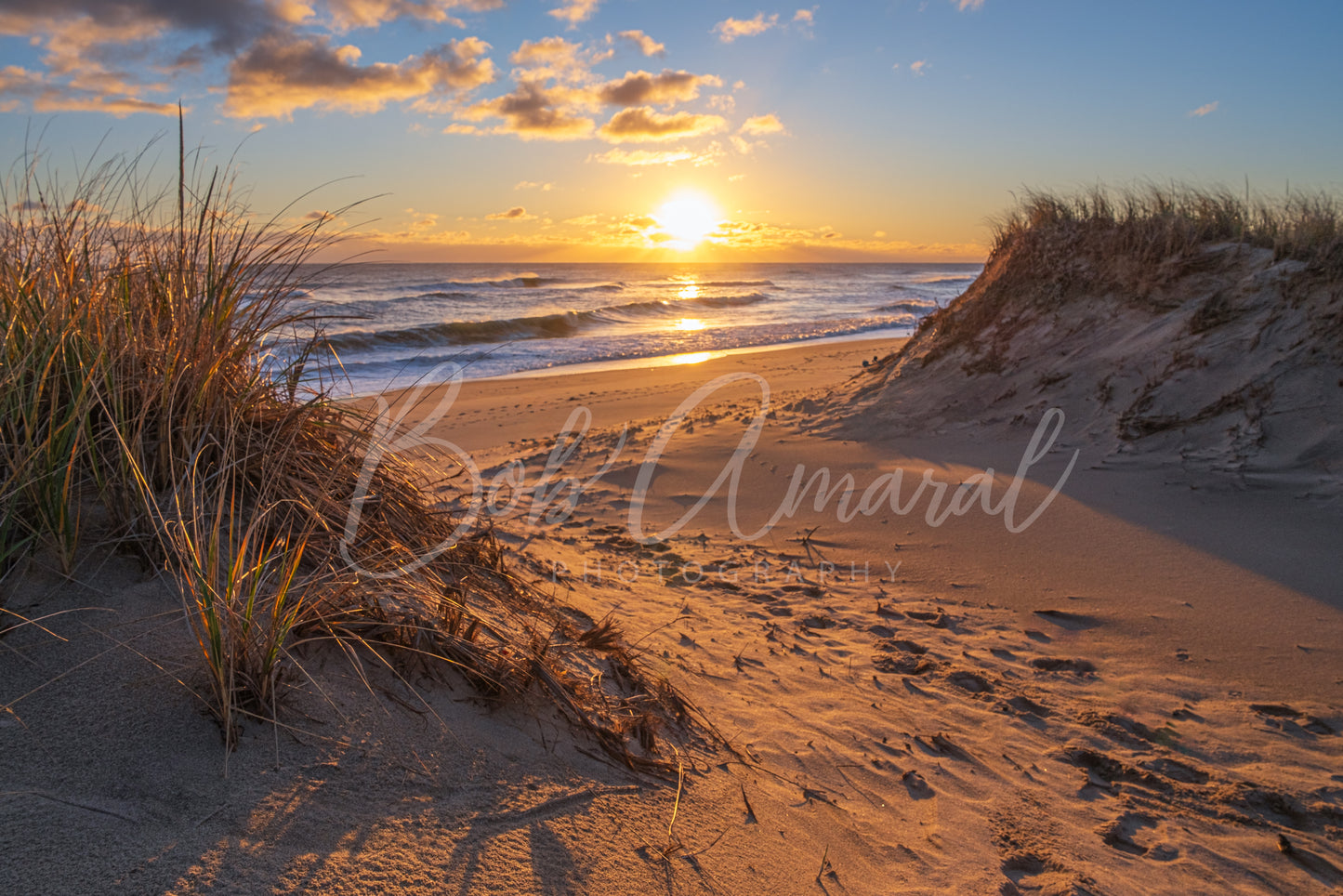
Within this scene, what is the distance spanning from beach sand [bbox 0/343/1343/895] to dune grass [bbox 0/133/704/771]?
0.42 feet

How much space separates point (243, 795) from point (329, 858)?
25 cm

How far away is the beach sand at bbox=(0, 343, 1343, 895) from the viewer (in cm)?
157

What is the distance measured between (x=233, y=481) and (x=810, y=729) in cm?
221

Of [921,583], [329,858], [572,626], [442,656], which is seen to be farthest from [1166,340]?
[329,858]

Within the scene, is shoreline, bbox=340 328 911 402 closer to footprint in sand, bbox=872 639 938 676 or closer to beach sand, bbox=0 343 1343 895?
beach sand, bbox=0 343 1343 895

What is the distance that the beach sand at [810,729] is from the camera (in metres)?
1.57

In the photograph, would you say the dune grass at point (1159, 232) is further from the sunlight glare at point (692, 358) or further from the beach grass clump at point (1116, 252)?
the sunlight glare at point (692, 358)

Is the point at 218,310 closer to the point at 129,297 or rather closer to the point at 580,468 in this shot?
the point at 129,297

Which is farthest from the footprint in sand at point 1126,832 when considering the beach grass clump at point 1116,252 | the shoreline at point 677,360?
the shoreline at point 677,360

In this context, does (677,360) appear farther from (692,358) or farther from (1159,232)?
(1159,232)

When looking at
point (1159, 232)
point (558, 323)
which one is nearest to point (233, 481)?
point (1159, 232)

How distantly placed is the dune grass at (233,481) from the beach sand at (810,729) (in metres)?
0.13

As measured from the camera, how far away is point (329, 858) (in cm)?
148

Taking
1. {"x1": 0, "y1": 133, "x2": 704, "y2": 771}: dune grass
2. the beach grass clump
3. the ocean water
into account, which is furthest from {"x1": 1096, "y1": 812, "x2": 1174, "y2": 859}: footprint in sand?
the ocean water
